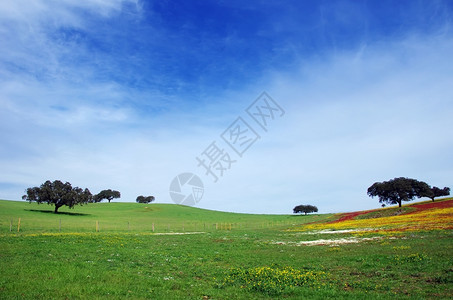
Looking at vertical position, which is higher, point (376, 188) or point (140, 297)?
point (376, 188)

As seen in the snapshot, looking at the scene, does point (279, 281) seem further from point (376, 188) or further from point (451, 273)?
point (376, 188)

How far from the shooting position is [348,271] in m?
16.5

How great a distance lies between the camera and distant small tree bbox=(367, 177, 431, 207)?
94.6m

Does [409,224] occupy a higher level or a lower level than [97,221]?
lower

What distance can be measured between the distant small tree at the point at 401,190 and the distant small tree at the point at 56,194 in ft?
327

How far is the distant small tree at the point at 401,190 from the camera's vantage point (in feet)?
310

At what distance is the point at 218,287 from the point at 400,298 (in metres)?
7.63

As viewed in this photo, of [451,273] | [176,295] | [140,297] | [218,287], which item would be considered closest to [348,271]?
[451,273]

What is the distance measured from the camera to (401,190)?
308ft

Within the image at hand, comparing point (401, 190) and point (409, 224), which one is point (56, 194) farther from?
point (401, 190)

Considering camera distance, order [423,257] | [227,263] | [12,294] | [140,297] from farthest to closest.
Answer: [227,263] → [423,257] → [140,297] → [12,294]

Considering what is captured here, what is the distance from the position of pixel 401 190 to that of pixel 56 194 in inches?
4264

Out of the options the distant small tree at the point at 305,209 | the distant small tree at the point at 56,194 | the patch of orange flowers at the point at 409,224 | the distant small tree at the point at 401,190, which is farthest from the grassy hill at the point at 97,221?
the distant small tree at the point at 305,209

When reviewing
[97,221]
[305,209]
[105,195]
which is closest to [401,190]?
[305,209]
